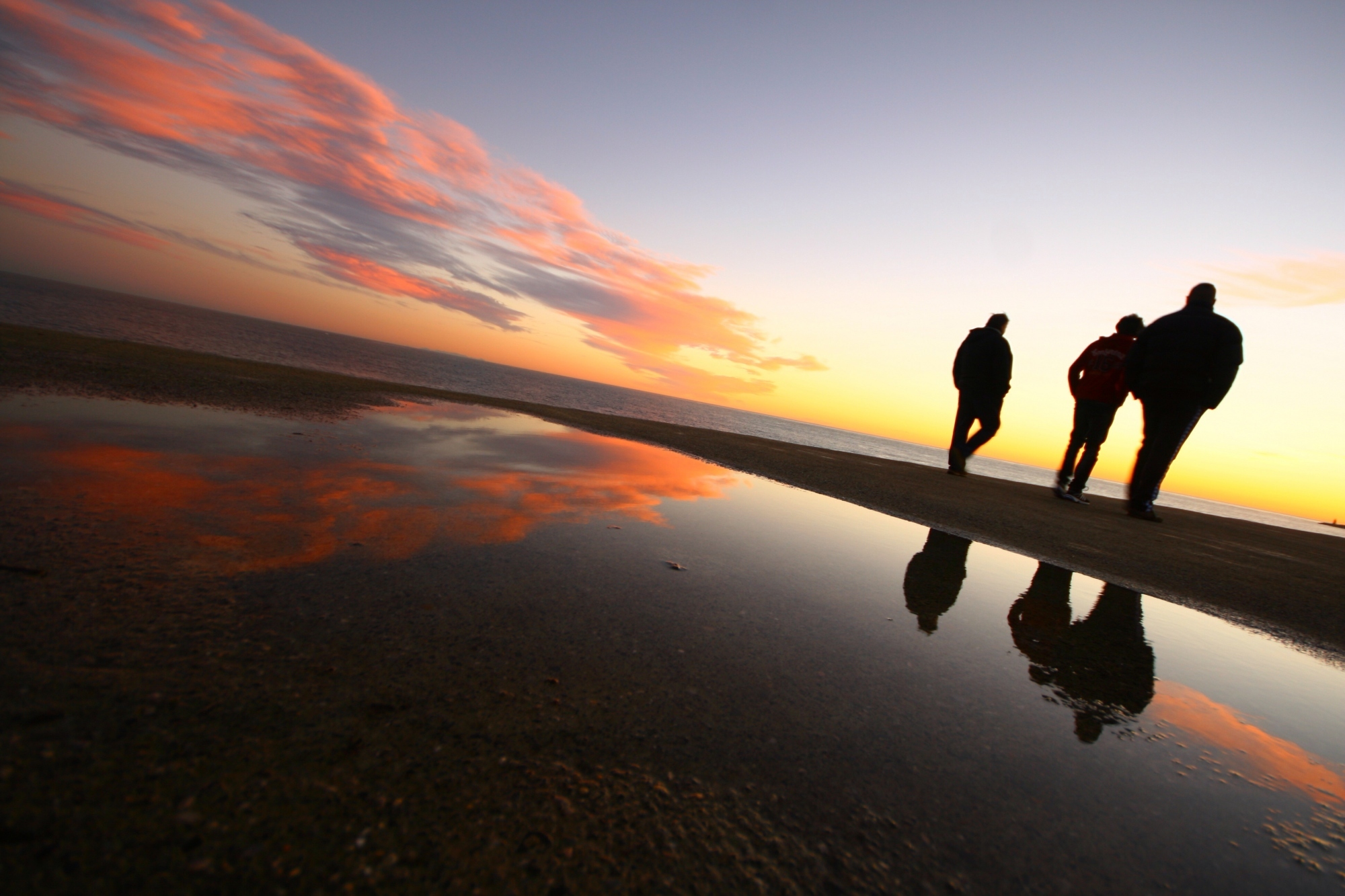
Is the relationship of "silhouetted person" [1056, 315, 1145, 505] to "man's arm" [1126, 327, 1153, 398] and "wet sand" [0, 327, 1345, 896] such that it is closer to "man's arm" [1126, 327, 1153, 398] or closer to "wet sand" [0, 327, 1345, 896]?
"man's arm" [1126, 327, 1153, 398]

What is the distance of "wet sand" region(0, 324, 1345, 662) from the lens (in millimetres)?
3922

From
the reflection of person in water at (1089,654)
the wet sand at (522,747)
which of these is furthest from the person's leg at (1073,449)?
the wet sand at (522,747)

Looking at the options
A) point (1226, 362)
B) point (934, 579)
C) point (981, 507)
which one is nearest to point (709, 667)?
point (934, 579)

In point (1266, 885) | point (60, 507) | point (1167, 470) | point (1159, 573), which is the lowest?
point (60, 507)

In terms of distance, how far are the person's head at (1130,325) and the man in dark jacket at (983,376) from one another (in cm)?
155

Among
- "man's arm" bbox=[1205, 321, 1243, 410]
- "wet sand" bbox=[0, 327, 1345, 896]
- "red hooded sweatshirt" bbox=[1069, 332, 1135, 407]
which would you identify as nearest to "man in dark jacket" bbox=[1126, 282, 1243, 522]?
"man's arm" bbox=[1205, 321, 1243, 410]

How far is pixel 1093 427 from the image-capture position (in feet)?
25.3

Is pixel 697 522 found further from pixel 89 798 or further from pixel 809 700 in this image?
pixel 89 798

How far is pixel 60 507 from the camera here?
2178 millimetres

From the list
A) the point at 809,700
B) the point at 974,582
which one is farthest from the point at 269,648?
the point at 974,582

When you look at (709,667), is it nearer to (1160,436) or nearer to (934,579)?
(934,579)

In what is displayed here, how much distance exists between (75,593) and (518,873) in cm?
166

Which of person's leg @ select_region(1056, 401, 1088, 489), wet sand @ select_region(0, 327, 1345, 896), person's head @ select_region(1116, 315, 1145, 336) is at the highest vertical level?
person's head @ select_region(1116, 315, 1145, 336)

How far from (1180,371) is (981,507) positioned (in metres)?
2.72
